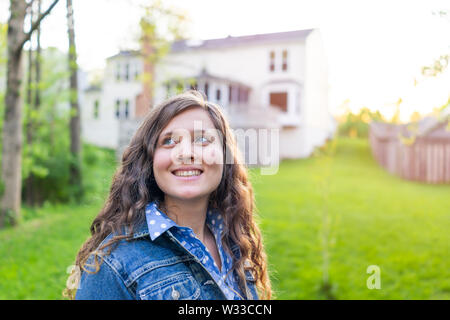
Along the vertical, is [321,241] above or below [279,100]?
below

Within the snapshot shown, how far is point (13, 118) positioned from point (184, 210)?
5073 mm

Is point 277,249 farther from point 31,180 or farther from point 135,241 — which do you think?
point 31,180

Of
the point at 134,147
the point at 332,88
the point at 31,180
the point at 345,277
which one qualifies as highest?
the point at 332,88

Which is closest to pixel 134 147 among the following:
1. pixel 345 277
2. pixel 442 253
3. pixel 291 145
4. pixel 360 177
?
pixel 345 277

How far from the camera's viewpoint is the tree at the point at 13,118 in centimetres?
523

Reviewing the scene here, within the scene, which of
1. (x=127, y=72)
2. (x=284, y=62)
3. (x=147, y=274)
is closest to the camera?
(x=147, y=274)

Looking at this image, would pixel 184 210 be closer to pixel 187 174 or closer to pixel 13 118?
pixel 187 174

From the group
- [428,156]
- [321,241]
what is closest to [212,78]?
[428,156]

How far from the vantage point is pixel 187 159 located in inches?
50.5

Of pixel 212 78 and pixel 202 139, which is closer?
pixel 202 139

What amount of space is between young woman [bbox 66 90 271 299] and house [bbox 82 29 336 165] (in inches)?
443

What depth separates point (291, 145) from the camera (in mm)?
14078

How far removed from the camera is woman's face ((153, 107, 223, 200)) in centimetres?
129
